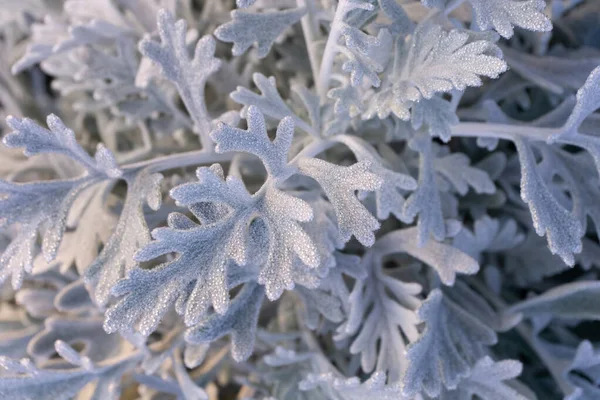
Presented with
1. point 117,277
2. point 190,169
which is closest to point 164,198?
point 190,169

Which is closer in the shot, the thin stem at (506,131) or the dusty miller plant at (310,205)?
the dusty miller plant at (310,205)

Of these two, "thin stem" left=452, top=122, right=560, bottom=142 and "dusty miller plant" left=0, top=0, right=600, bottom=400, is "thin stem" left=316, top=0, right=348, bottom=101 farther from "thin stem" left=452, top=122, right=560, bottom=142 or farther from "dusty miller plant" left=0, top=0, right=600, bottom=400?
"thin stem" left=452, top=122, right=560, bottom=142

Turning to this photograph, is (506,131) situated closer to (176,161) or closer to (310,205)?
(310,205)

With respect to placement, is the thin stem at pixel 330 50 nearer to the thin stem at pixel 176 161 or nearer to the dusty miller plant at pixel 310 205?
the dusty miller plant at pixel 310 205

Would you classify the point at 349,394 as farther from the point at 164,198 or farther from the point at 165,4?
the point at 165,4

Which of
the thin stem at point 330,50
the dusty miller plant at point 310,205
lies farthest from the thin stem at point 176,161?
the thin stem at point 330,50

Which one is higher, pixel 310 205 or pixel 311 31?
pixel 311 31

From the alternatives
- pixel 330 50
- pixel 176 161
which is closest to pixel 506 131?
pixel 330 50

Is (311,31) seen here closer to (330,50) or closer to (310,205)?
(330,50)
